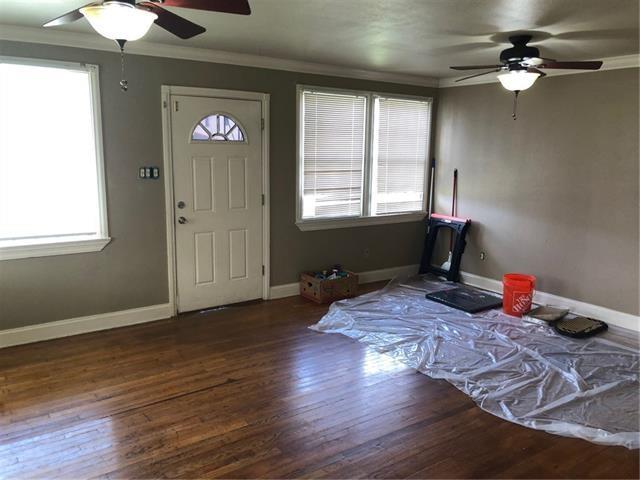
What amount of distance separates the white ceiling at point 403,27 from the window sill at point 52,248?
1.60 meters

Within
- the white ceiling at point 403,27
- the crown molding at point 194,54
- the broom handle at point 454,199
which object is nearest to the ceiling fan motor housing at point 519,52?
the white ceiling at point 403,27

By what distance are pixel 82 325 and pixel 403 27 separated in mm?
3426

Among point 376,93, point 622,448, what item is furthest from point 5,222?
point 622,448

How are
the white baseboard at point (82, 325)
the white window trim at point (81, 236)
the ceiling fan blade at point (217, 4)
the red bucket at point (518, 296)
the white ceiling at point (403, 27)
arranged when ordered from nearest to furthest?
the ceiling fan blade at point (217, 4), the white ceiling at point (403, 27), the white window trim at point (81, 236), the white baseboard at point (82, 325), the red bucket at point (518, 296)

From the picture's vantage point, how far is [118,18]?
2.02 meters

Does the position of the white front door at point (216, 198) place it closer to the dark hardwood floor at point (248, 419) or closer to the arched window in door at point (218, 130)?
the arched window in door at point (218, 130)

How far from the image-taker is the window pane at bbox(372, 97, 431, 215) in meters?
5.59

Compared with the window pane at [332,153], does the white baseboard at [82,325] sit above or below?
below

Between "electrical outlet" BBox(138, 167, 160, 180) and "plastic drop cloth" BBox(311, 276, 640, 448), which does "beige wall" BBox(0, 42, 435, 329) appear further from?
"plastic drop cloth" BBox(311, 276, 640, 448)

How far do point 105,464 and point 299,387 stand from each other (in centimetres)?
125

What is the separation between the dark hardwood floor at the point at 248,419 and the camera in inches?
96.5

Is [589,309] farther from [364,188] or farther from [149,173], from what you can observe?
[149,173]

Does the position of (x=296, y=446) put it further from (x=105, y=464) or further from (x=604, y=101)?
(x=604, y=101)

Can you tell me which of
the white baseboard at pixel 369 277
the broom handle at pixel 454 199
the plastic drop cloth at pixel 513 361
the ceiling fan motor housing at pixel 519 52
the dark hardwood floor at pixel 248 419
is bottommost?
the dark hardwood floor at pixel 248 419
